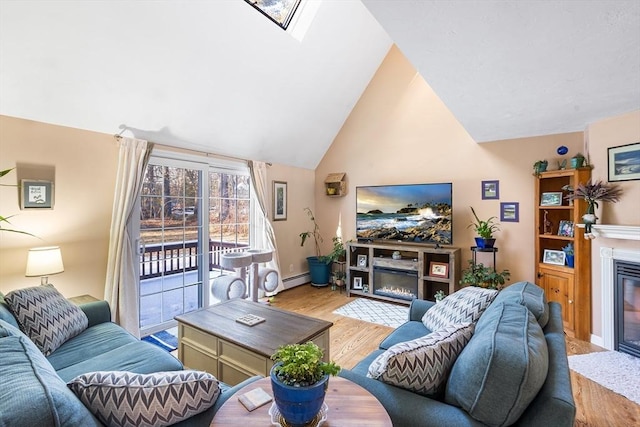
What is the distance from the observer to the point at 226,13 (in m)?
2.73

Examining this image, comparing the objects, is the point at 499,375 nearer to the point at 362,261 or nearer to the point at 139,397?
the point at 139,397

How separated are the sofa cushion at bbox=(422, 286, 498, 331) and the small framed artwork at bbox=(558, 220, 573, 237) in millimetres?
1997

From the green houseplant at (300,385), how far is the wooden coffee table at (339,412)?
11 centimetres

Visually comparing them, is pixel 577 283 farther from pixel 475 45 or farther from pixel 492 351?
pixel 492 351

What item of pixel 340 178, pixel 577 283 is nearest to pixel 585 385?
pixel 577 283

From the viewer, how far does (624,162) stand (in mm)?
2789

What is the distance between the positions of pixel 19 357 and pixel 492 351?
63.8 inches

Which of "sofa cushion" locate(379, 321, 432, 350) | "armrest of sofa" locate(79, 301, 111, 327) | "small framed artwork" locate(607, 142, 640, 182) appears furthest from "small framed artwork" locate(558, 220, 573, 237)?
"armrest of sofa" locate(79, 301, 111, 327)

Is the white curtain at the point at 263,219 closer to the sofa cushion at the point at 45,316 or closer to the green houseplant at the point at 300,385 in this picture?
the sofa cushion at the point at 45,316

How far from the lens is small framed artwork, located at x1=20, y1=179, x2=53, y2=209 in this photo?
2.54 m

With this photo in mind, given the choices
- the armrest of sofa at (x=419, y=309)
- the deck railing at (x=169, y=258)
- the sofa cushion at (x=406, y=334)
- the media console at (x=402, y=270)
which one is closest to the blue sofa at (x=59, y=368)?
the sofa cushion at (x=406, y=334)

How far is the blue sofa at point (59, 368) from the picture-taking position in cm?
76

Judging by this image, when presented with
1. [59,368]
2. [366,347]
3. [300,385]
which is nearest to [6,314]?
[59,368]

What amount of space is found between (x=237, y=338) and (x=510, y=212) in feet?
12.0
